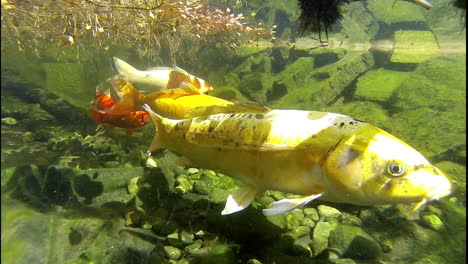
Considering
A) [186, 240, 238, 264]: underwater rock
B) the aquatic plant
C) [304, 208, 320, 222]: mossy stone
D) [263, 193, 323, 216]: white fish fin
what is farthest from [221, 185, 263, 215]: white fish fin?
the aquatic plant

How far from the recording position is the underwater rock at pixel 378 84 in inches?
242

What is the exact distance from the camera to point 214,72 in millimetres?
7258

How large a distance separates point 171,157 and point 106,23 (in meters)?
3.08

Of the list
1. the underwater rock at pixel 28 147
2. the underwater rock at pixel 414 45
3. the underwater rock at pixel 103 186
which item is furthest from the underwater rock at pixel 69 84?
the underwater rock at pixel 414 45

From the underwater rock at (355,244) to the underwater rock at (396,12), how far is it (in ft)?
51.5

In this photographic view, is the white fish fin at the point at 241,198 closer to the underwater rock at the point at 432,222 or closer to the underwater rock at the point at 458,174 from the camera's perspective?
the underwater rock at the point at 432,222

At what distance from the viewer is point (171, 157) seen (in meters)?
3.93

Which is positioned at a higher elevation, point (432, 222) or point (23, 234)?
point (23, 234)

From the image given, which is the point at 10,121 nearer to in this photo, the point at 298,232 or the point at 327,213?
the point at 298,232

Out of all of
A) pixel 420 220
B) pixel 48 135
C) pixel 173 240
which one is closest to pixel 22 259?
pixel 173 240

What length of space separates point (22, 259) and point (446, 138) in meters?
5.67

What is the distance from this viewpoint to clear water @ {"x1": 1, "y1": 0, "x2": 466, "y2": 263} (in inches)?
94.8

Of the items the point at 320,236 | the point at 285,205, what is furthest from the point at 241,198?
the point at 320,236

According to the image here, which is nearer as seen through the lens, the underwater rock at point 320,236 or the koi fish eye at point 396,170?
the koi fish eye at point 396,170
